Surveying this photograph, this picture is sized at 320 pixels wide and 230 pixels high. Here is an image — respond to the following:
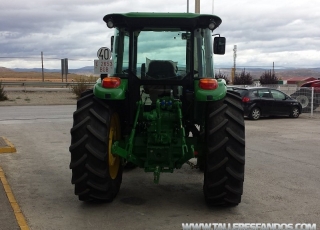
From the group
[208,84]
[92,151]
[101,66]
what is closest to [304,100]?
[101,66]

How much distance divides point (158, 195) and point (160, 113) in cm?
134

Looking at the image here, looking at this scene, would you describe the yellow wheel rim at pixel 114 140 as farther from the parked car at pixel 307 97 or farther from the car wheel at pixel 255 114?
the parked car at pixel 307 97

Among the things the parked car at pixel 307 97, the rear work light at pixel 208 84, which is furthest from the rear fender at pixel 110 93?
the parked car at pixel 307 97

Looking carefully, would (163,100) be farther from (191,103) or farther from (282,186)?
(282,186)

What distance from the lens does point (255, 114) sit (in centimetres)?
1925

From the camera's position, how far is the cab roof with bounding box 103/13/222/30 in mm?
6418

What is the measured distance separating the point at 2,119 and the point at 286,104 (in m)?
11.7

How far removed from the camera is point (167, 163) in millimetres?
6238

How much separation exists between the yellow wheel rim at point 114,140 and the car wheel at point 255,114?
1289 cm

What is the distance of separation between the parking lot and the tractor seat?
152cm

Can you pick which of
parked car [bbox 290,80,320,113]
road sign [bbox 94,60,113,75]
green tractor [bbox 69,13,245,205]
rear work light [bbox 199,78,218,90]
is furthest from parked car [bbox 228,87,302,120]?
rear work light [bbox 199,78,218,90]

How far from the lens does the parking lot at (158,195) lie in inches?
228

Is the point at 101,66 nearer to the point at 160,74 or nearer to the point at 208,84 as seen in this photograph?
the point at 160,74

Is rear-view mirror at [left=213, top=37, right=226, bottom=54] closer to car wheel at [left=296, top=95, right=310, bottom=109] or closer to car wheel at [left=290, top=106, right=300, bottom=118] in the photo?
car wheel at [left=290, top=106, right=300, bottom=118]
